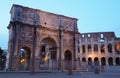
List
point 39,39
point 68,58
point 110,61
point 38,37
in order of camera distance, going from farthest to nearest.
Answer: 1. point 110,61
2. point 68,58
3. point 39,39
4. point 38,37

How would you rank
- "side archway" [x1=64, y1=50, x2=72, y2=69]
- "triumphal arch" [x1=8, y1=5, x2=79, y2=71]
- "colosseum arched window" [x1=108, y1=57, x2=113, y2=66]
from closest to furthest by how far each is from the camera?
1. "triumphal arch" [x1=8, y1=5, x2=79, y2=71]
2. "side archway" [x1=64, y1=50, x2=72, y2=69]
3. "colosseum arched window" [x1=108, y1=57, x2=113, y2=66]

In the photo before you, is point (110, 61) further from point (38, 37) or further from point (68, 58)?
point (38, 37)

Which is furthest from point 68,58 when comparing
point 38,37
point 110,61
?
point 110,61

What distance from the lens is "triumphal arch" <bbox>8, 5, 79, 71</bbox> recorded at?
969 inches

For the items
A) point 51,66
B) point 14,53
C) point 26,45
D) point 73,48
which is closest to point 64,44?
point 73,48

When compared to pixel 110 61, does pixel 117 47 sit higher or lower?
higher

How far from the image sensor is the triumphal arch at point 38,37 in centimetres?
2461

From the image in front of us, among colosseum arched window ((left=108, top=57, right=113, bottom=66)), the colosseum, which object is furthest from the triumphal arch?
colosseum arched window ((left=108, top=57, right=113, bottom=66))

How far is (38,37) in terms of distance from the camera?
26641 mm

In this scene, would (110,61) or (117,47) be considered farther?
(110,61)

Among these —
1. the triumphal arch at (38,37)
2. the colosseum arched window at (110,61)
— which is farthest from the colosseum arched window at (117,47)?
the triumphal arch at (38,37)

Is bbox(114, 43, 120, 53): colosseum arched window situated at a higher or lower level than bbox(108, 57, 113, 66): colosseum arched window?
higher

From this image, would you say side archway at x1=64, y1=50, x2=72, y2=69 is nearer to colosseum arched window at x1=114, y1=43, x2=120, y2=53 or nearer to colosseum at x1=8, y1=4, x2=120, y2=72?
colosseum at x1=8, y1=4, x2=120, y2=72

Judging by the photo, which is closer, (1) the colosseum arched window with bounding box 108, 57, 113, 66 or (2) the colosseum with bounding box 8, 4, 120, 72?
(2) the colosseum with bounding box 8, 4, 120, 72
